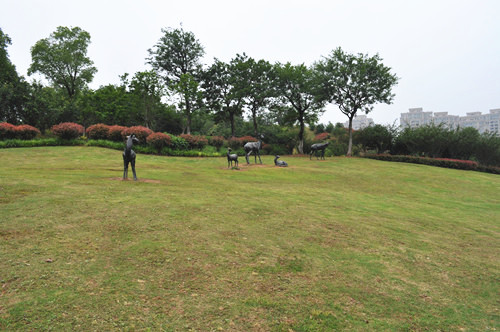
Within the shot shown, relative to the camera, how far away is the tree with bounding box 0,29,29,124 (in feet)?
86.2

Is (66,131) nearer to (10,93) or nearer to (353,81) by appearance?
(10,93)

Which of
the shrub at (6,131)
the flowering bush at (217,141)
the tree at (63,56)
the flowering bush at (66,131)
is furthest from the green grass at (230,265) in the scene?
the tree at (63,56)

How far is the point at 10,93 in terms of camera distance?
26.4 m

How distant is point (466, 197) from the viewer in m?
11.5

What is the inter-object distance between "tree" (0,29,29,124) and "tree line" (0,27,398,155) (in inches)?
2.9

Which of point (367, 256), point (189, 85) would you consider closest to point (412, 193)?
point (367, 256)

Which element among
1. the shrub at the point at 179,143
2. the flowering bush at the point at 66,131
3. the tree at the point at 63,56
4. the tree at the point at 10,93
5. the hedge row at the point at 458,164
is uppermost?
the tree at the point at 63,56

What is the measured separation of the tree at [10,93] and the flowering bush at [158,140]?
1632cm

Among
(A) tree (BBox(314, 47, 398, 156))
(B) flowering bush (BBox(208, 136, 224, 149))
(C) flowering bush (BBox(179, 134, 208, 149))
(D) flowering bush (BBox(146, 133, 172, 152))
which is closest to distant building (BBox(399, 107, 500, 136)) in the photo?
(A) tree (BBox(314, 47, 398, 156))

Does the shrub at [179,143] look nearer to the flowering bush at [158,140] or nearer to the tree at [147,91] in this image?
the flowering bush at [158,140]

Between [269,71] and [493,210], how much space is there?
28606 mm

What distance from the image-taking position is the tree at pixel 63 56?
123 ft

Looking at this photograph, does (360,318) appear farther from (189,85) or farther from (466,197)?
(189,85)

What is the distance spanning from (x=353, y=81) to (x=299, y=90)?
6.01m
